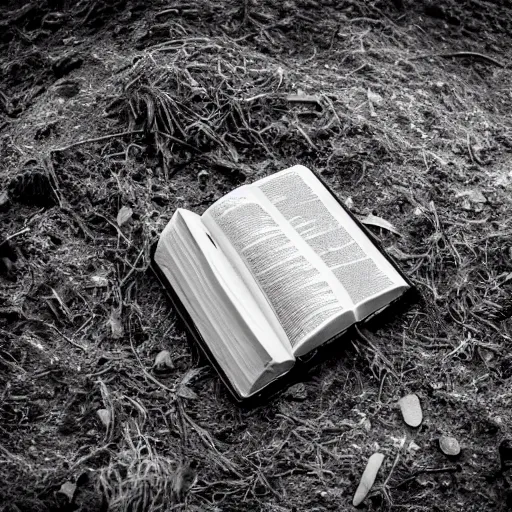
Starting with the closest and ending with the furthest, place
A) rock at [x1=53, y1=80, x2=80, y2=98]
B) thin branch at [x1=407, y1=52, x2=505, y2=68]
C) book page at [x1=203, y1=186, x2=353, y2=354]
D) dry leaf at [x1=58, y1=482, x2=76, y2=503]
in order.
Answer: dry leaf at [x1=58, y1=482, x2=76, y2=503], book page at [x1=203, y1=186, x2=353, y2=354], rock at [x1=53, y1=80, x2=80, y2=98], thin branch at [x1=407, y1=52, x2=505, y2=68]

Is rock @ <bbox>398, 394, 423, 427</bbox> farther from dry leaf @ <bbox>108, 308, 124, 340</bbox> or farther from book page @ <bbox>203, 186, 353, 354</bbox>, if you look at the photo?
dry leaf @ <bbox>108, 308, 124, 340</bbox>

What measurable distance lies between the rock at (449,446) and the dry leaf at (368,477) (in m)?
0.15

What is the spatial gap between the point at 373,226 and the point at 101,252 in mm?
793

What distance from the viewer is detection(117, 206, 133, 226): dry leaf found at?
6.09ft

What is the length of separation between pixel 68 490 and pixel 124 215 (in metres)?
0.79

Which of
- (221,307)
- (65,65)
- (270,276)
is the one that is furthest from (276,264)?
(65,65)

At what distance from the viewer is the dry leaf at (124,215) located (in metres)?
1.86

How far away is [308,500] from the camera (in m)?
1.44

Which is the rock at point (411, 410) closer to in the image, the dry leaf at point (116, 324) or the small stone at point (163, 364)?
the small stone at point (163, 364)

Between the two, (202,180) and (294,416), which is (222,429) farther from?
(202,180)

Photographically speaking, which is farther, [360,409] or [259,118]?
[259,118]

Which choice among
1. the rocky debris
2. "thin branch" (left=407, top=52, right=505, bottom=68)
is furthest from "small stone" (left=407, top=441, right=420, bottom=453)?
"thin branch" (left=407, top=52, right=505, bottom=68)

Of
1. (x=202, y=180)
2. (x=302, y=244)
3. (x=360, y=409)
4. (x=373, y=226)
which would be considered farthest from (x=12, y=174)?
(x=360, y=409)

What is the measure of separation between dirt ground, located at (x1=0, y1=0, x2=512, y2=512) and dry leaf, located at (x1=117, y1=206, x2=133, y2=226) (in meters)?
0.01
